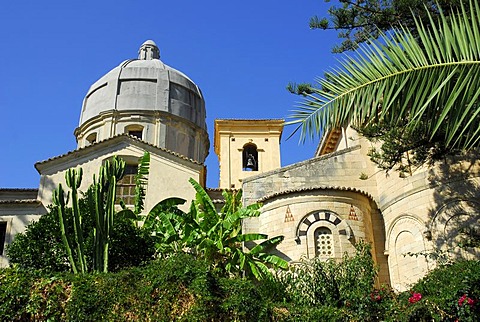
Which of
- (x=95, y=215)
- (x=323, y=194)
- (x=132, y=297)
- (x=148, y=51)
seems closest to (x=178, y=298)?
(x=132, y=297)

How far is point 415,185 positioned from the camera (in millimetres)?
18328

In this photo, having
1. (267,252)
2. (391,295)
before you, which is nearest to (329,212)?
(267,252)

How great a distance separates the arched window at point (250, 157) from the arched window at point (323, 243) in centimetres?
1382

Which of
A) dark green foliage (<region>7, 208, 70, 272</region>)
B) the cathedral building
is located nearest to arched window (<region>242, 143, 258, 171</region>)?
the cathedral building

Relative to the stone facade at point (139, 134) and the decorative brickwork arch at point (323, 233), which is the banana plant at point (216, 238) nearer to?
the decorative brickwork arch at point (323, 233)

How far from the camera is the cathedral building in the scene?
57.2 feet

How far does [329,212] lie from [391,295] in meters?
6.28

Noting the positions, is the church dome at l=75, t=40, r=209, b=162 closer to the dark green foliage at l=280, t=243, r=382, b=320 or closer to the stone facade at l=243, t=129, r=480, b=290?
the stone facade at l=243, t=129, r=480, b=290

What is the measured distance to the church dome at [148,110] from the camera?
30.5 meters

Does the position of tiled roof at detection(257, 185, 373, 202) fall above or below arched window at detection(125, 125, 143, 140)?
below

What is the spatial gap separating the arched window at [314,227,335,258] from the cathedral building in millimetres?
34

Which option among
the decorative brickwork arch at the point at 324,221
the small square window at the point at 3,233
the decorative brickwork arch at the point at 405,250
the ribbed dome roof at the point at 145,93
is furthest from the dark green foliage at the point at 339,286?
the ribbed dome roof at the point at 145,93

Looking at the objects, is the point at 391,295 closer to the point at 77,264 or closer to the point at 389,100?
the point at 389,100

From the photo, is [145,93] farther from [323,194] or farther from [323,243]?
[323,243]
